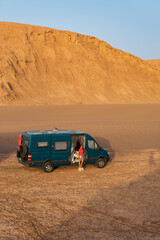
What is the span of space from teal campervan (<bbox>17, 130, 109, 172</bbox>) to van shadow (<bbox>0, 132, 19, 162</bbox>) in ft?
12.3

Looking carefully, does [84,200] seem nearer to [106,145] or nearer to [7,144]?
[106,145]

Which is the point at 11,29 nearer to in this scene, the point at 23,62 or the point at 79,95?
the point at 23,62

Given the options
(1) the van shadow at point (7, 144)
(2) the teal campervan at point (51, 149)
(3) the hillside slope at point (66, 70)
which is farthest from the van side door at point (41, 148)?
(3) the hillside slope at point (66, 70)

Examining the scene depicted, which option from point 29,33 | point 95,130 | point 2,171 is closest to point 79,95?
point 29,33

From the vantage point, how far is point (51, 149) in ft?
42.7

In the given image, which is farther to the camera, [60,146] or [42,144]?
[60,146]

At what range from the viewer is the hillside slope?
65938 mm

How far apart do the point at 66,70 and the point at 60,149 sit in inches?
2448

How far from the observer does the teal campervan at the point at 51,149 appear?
499 inches

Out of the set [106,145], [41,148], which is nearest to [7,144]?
[106,145]

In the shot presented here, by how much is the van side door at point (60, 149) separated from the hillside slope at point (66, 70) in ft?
157

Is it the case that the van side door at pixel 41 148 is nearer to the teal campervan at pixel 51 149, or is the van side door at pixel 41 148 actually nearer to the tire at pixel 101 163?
the teal campervan at pixel 51 149

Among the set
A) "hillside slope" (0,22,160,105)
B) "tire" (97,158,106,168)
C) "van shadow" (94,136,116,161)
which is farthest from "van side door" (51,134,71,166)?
"hillside slope" (0,22,160,105)

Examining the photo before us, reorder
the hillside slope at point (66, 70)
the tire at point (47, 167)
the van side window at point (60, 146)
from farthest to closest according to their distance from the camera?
the hillside slope at point (66, 70)
the van side window at point (60, 146)
the tire at point (47, 167)
